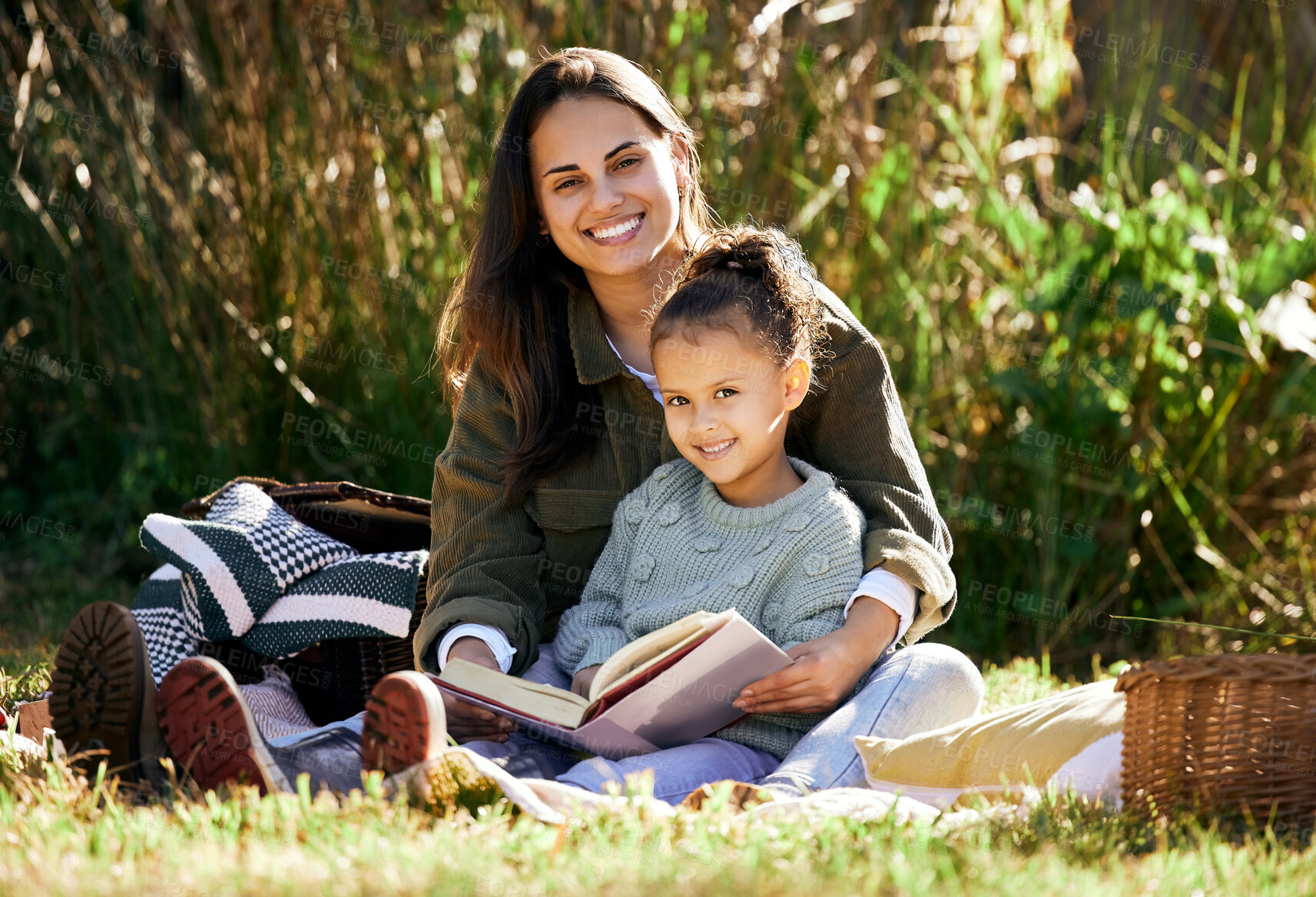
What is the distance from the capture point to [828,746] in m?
2.18

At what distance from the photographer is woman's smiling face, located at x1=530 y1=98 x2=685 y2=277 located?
265 cm

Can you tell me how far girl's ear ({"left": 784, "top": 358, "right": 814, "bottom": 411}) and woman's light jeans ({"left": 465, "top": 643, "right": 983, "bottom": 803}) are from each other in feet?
1.77

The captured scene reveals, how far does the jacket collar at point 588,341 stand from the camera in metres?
2.76

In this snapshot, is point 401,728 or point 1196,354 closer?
point 401,728

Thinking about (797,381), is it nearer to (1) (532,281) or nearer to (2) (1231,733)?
(1) (532,281)

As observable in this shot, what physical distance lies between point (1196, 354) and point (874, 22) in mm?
1660

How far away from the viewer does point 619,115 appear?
2.67 meters

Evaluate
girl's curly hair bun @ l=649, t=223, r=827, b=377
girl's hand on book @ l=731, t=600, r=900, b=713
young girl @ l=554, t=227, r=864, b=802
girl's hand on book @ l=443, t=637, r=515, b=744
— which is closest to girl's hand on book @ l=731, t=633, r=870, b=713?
girl's hand on book @ l=731, t=600, r=900, b=713

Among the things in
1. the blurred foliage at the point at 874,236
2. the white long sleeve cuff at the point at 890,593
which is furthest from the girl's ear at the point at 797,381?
the blurred foliage at the point at 874,236

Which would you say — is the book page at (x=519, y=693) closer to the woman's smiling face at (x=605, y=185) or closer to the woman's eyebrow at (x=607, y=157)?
the woman's smiling face at (x=605, y=185)

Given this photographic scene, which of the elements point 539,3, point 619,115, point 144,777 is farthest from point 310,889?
point 539,3

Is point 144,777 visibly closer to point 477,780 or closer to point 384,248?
point 477,780

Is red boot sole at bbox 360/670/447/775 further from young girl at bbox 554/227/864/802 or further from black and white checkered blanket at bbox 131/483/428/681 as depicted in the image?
black and white checkered blanket at bbox 131/483/428/681

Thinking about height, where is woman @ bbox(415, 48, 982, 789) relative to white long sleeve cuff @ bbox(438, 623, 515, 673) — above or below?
above
